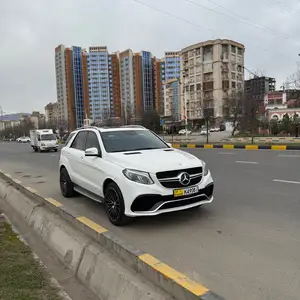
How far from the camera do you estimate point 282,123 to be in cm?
3609

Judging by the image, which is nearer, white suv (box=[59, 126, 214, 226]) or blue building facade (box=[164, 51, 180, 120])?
white suv (box=[59, 126, 214, 226])

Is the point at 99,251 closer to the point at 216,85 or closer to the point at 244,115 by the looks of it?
the point at 244,115

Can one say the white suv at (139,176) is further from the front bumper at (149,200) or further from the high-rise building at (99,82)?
the high-rise building at (99,82)

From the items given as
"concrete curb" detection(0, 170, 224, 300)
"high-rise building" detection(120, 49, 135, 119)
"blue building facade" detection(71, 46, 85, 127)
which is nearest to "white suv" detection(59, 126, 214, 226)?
"concrete curb" detection(0, 170, 224, 300)

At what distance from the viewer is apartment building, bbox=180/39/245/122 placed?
91.1 metres

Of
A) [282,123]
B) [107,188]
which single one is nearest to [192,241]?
[107,188]

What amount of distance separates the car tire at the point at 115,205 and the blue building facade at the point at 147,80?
85.7 m

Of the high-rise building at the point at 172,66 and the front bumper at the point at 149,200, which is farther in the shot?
the high-rise building at the point at 172,66

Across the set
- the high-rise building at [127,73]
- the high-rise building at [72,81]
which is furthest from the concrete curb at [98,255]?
the high-rise building at [127,73]

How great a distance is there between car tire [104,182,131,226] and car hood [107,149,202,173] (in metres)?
0.42

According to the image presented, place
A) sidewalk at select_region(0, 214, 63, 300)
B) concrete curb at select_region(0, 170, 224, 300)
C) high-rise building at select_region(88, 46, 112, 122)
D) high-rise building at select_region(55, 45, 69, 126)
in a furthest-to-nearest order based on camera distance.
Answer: high-rise building at select_region(55, 45, 69, 126) < high-rise building at select_region(88, 46, 112, 122) < sidewalk at select_region(0, 214, 63, 300) < concrete curb at select_region(0, 170, 224, 300)

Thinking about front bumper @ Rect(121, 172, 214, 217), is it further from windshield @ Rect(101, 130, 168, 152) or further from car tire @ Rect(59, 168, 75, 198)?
car tire @ Rect(59, 168, 75, 198)

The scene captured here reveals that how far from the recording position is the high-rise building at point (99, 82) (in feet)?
261

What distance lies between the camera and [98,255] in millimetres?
3896
